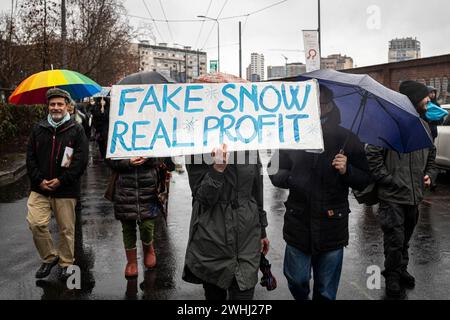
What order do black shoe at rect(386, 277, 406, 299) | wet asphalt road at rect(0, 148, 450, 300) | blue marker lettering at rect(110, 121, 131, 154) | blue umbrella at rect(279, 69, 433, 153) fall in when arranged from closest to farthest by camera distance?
blue marker lettering at rect(110, 121, 131, 154) → blue umbrella at rect(279, 69, 433, 153) → black shoe at rect(386, 277, 406, 299) → wet asphalt road at rect(0, 148, 450, 300)

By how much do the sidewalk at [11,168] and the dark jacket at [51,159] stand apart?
650 centimetres

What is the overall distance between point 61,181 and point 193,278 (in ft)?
7.39

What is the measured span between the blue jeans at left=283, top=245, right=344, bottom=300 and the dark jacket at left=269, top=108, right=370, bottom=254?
0.23 feet

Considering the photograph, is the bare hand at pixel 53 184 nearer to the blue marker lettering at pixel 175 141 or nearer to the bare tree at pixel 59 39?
the blue marker lettering at pixel 175 141

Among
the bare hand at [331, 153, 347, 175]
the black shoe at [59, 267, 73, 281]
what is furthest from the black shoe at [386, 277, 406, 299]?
the black shoe at [59, 267, 73, 281]

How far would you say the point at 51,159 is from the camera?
489 centimetres

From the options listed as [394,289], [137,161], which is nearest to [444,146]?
[394,289]

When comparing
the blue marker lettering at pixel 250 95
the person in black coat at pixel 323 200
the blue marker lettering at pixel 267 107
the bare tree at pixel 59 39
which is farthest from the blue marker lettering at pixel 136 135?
the bare tree at pixel 59 39

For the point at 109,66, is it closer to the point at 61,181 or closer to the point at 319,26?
the point at 319,26

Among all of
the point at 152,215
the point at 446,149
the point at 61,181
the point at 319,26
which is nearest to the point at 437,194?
the point at 446,149

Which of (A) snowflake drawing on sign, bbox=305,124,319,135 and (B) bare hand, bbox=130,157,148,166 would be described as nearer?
(A) snowflake drawing on sign, bbox=305,124,319,135

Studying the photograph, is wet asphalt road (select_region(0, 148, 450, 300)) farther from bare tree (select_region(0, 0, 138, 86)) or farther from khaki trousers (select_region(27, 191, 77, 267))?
bare tree (select_region(0, 0, 138, 86))

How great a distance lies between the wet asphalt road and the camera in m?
4.55

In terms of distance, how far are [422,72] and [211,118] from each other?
77.6 ft
